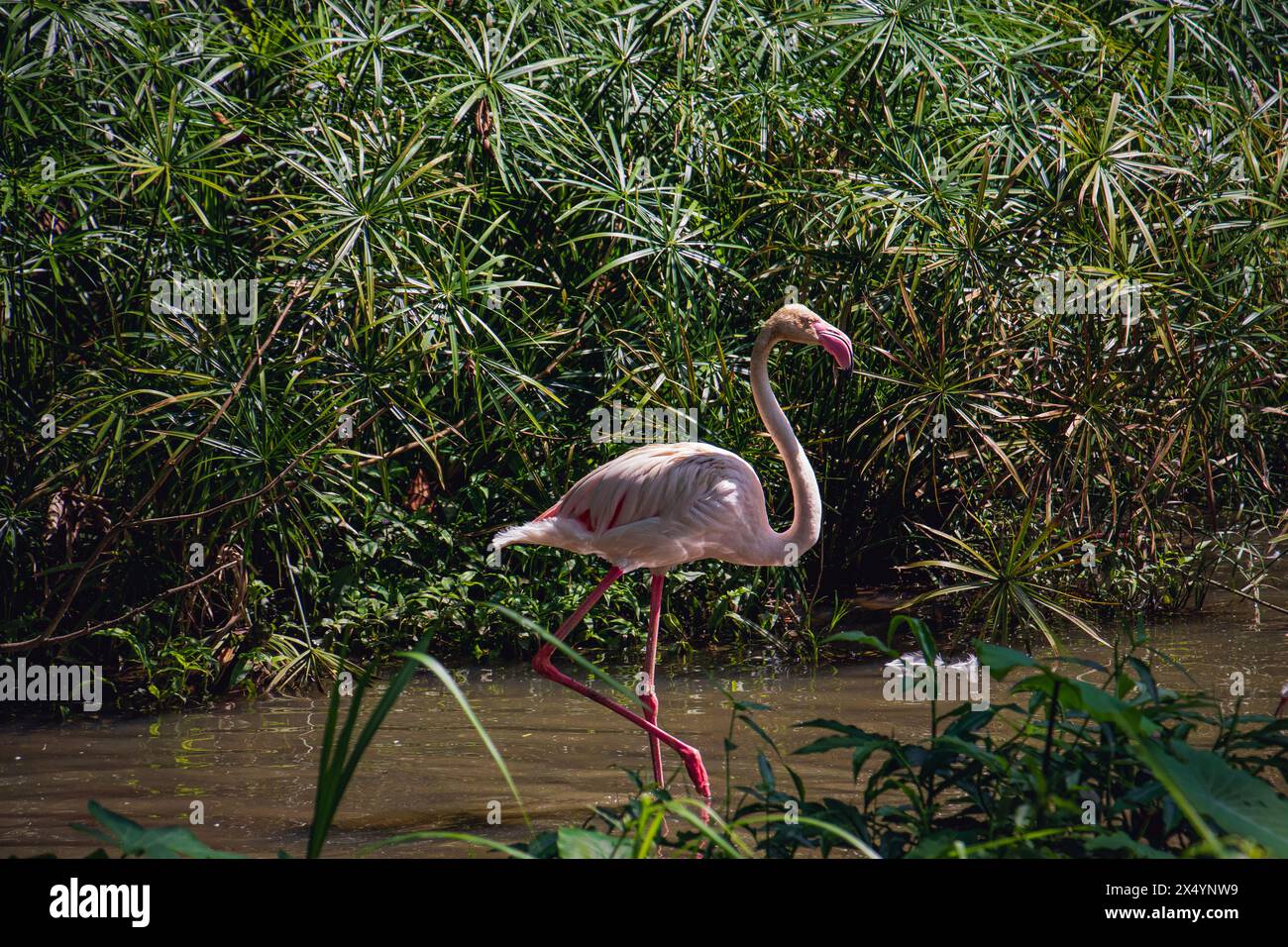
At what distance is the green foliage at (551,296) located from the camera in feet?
17.2

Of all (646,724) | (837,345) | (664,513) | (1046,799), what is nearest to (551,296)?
(664,513)

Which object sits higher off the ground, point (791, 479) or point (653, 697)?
point (791, 479)

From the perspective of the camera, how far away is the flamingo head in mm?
4492

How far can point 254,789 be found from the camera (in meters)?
4.32

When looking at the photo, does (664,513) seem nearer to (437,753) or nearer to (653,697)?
(653,697)

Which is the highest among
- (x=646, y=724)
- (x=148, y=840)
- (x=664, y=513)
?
(x=664, y=513)

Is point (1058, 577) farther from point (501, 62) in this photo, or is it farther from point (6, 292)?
point (6, 292)

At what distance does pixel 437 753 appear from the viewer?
15.6ft

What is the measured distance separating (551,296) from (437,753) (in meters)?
2.26

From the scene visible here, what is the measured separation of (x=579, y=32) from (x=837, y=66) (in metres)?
1.28

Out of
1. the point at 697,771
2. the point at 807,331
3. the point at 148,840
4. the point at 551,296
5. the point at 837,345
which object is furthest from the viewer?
the point at 551,296

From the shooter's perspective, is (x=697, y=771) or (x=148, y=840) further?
(x=697, y=771)

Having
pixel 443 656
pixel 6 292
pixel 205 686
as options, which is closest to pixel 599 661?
pixel 443 656

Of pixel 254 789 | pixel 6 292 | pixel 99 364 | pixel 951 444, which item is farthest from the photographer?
pixel 951 444
